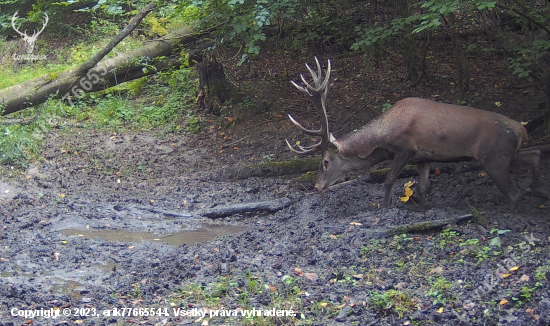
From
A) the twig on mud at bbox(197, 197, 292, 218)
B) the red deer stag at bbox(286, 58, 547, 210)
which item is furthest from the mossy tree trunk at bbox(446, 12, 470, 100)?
the twig on mud at bbox(197, 197, 292, 218)

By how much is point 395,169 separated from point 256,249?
2.20m

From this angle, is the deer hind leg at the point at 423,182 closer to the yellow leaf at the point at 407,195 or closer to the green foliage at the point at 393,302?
the yellow leaf at the point at 407,195

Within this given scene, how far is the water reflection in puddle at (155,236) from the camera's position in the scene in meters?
7.21

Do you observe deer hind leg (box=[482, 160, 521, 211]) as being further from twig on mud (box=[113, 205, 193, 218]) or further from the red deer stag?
twig on mud (box=[113, 205, 193, 218])

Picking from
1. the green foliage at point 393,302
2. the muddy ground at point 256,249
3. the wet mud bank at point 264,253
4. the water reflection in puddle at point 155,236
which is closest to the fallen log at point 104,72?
the muddy ground at point 256,249

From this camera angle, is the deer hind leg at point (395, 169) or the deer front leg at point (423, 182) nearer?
the deer hind leg at point (395, 169)

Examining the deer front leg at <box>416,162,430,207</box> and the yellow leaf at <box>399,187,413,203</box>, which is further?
the yellow leaf at <box>399,187,413,203</box>

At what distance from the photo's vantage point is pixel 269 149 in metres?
10.5

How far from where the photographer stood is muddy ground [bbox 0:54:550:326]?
4.83 meters

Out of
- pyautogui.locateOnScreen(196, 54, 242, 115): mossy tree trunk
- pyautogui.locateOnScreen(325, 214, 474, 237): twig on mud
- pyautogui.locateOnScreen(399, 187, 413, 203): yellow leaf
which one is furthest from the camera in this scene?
pyautogui.locateOnScreen(196, 54, 242, 115): mossy tree trunk

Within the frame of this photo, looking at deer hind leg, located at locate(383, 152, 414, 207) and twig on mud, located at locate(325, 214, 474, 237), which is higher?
deer hind leg, located at locate(383, 152, 414, 207)

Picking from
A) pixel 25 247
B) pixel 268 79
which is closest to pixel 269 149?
pixel 268 79

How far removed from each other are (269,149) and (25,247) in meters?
4.87

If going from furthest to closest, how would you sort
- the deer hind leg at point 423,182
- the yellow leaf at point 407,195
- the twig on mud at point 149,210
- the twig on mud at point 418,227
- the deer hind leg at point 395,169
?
the twig on mud at point 149,210
the yellow leaf at point 407,195
the deer hind leg at point 423,182
the deer hind leg at point 395,169
the twig on mud at point 418,227
